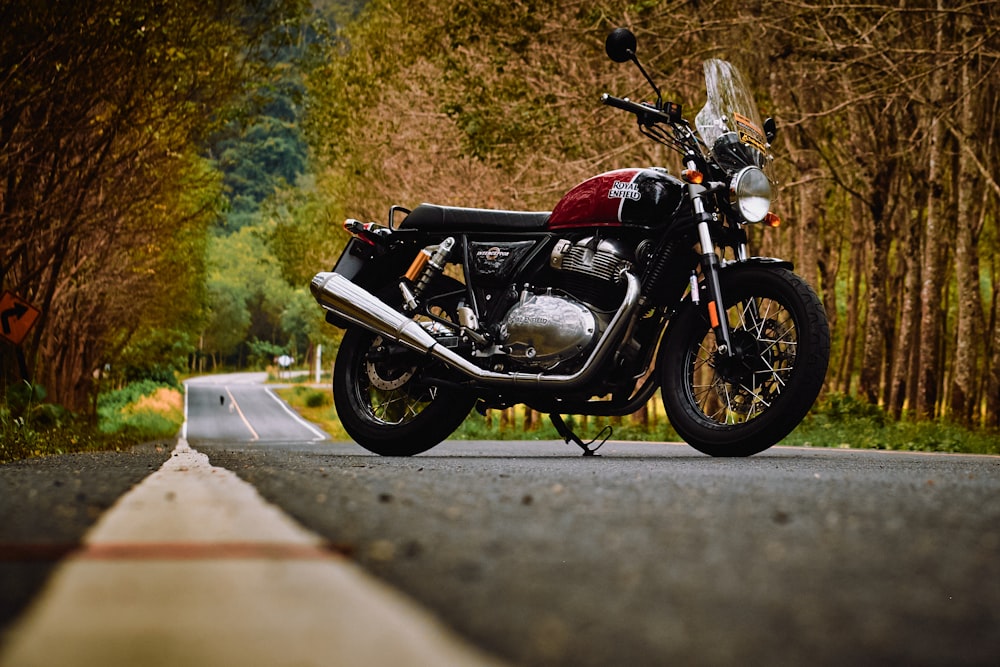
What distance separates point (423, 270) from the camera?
771cm

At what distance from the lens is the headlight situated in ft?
21.9

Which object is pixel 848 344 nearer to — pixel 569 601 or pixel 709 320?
pixel 709 320

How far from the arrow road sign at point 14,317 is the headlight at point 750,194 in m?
12.4

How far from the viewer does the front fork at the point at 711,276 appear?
6.41m

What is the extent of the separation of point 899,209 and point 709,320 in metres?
18.7

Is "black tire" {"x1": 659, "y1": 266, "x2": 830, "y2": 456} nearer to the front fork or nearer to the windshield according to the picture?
the front fork

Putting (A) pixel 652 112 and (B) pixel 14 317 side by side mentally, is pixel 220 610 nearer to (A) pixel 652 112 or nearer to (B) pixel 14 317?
(A) pixel 652 112

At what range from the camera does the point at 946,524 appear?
120 inches

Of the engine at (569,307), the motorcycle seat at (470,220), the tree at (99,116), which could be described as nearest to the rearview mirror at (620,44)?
the engine at (569,307)

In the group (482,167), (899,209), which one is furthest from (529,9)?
(899,209)

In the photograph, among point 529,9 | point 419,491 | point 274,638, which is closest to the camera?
point 274,638

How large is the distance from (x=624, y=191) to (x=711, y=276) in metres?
0.77

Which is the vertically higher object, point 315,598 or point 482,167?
point 482,167

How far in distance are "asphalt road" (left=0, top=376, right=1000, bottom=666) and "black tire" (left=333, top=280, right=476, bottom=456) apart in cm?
311
